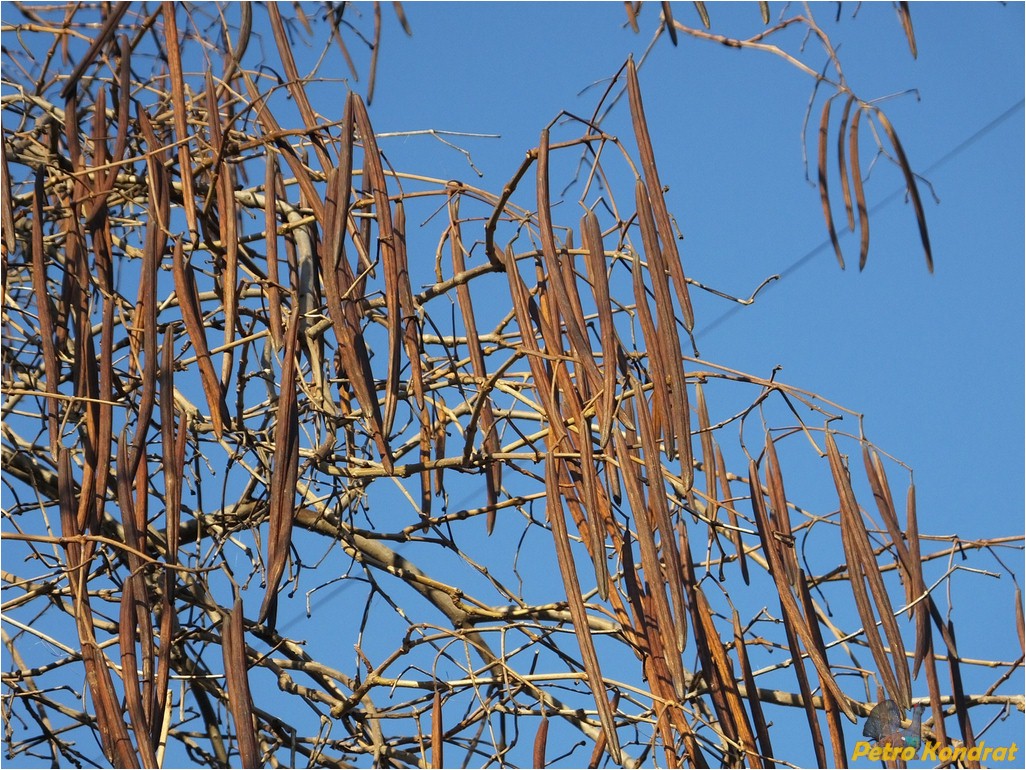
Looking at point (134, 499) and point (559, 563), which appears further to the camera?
point (134, 499)

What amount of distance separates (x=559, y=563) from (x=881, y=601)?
1.09ft

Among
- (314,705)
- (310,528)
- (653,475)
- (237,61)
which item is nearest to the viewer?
(653,475)

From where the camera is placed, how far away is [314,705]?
1.66 m

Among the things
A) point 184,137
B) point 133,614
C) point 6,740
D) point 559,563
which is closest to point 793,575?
point 559,563

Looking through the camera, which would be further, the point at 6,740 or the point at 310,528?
the point at 310,528

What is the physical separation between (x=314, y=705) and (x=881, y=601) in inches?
32.1

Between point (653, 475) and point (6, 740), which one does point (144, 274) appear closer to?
point (653, 475)

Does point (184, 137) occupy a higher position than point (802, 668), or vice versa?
point (184, 137)

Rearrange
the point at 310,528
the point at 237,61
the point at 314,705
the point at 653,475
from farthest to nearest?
the point at 310,528 → the point at 314,705 → the point at 237,61 → the point at 653,475

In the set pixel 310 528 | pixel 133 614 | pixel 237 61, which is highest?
pixel 237 61

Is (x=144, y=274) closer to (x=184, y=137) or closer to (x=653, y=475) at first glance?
(x=184, y=137)

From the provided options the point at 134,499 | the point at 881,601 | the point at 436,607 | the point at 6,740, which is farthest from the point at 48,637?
the point at 881,601

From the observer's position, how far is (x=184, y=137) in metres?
1.27

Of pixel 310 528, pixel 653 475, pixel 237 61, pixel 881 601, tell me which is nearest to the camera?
pixel 653 475
